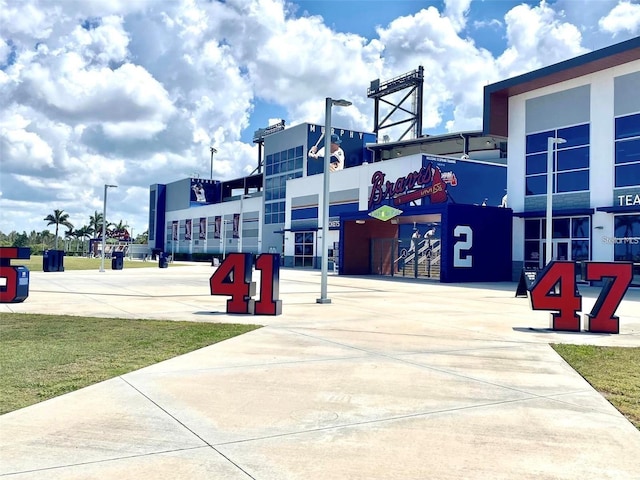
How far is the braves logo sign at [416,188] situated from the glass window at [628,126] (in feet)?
32.3

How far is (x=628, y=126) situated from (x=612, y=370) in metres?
26.0

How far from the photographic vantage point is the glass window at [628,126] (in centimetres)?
2852

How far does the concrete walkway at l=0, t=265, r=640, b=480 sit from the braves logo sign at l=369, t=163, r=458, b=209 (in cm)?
2459

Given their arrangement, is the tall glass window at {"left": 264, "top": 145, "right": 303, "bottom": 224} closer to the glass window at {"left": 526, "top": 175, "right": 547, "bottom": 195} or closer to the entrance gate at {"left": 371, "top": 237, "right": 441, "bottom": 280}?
the entrance gate at {"left": 371, "top": 237, "right": 441, "bottom": 280}

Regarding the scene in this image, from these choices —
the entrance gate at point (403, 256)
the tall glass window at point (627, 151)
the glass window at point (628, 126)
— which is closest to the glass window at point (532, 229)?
the tall glass window at point (627, 151)

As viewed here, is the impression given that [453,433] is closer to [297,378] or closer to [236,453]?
[236,453]

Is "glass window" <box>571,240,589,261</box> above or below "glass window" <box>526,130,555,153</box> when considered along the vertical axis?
below

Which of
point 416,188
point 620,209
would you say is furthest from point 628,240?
point 416,188

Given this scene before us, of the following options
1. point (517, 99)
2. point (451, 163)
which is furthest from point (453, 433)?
point (451, 163)

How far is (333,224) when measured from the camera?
163 ft

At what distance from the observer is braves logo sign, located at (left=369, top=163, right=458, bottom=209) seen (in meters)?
33.6

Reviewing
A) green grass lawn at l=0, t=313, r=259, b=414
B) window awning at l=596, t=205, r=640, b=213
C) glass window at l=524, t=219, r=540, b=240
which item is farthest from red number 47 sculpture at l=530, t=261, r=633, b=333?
glass window at l=524, t=219, r=540, b=240

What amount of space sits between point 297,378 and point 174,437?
2.39m

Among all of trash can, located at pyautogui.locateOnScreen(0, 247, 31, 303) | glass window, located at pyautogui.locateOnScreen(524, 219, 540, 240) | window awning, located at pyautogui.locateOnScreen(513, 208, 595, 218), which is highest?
window awning, located at pyautogui.locateOnScreen(513, 208, 595, 218)
